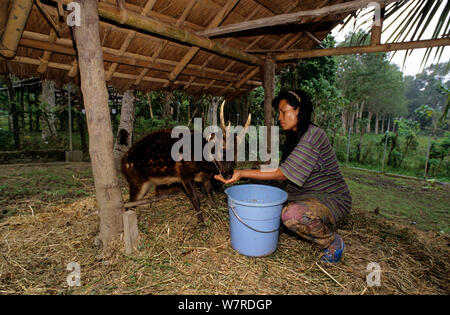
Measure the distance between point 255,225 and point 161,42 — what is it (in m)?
Answer: 3.43

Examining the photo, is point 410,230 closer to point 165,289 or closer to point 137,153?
point 165,289

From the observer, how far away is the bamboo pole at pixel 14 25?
2.43 meters

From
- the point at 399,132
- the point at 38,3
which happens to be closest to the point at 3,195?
the point at 38,3

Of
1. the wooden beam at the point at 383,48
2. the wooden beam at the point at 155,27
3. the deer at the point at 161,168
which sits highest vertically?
the wooden beam at the point at 383,48

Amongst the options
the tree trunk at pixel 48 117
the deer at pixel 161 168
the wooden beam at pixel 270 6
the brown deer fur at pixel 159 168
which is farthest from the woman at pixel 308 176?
the tree trunk at pixel 48 117

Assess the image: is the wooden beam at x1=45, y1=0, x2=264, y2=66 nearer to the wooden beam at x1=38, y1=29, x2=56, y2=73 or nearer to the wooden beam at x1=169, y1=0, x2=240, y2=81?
the wooden beam at x1=169, y1=0, x2=240, y2=81

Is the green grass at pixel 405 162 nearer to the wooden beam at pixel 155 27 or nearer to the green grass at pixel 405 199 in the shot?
the green grass at pixel 405 199

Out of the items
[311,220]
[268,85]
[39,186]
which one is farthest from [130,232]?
[39,186]

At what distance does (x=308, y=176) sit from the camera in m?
2.66

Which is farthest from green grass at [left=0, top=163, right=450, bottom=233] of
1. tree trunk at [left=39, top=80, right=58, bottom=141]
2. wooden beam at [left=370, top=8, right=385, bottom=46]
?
tree trunk at [left=39, top=80, right=58, bottom=141]

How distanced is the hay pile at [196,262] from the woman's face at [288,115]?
1.58 meters

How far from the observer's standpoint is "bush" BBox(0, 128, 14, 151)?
8.96 m

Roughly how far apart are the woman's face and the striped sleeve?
1.14 feet

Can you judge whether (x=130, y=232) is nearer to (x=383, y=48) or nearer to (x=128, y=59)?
(x=128, y=59)
